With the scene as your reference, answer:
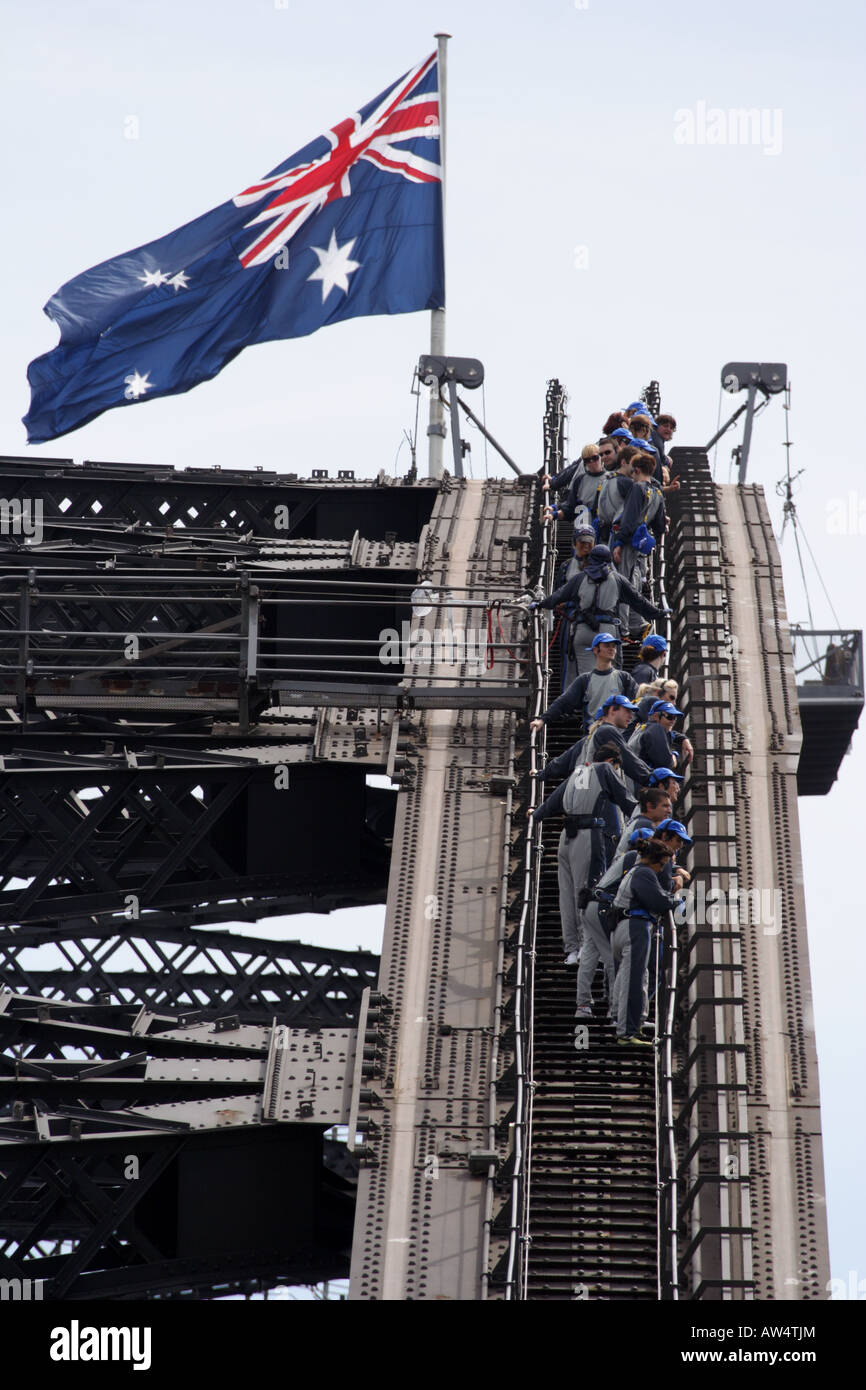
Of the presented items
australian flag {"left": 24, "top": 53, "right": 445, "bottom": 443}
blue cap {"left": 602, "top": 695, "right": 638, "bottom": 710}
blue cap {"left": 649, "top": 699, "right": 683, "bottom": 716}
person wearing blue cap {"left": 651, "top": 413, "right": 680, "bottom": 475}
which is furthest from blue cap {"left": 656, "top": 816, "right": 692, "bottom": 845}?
australian flag {"left": 24, "top": 53, "right": 445, "bottom": 443}

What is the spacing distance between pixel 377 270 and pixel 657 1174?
19.7 metres

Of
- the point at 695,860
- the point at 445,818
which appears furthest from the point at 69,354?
the point at 695,860

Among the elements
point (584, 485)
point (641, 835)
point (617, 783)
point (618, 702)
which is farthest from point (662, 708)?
point (584, 485)

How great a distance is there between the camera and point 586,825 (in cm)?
1958

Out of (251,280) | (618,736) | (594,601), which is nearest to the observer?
(618,736)

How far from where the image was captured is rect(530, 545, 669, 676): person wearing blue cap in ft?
74.1

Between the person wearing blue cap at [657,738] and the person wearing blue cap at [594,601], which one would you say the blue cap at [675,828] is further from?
the person wearing blue cap at [594,601]

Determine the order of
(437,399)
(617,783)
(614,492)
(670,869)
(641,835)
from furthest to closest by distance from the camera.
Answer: (437,399) < (614,492) < (617,783) < (670,869) < (641,835)

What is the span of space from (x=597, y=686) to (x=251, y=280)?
49.8 ft

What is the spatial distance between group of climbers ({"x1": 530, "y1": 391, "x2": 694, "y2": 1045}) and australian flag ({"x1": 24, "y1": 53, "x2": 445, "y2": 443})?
11.2 m

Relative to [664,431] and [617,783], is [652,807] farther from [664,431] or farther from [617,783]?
[664,431]

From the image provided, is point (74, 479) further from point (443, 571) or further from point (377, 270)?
point (443, 571)

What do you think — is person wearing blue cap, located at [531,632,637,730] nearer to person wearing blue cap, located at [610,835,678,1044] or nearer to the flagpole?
person wearing blue cap, located at [610,835,678,1044]

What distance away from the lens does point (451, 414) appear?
117ft
